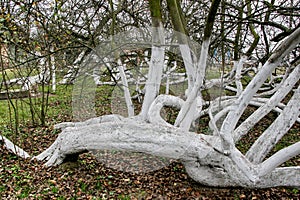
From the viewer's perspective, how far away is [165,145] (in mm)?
3465

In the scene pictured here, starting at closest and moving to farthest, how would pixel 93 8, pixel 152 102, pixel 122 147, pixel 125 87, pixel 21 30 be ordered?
pixel 122 147 < pixel 152 102 < pixel 21 30 < pixel 125 87 < pixel 93 8

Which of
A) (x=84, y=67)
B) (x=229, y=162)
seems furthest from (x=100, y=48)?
(x=229, y=162)

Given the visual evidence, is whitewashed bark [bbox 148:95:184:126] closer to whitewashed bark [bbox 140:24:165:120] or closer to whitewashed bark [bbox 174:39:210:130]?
whitewashed bark [bbox 140:24:165:120]

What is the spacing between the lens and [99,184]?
3.86 m

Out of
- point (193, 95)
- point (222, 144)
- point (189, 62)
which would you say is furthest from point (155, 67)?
point (222, 144)

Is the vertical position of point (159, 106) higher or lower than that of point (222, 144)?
higher

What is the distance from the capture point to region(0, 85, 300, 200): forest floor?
3582 millimetres

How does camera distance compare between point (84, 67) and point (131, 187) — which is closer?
point (131, 187)

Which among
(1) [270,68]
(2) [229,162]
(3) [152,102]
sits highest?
(1) [270,68]

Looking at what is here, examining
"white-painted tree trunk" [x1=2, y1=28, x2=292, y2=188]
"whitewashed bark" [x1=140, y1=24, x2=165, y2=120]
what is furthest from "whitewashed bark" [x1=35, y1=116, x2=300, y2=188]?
"whitewashed bark" [x1=140, y1=24, x2=165, y2=120]

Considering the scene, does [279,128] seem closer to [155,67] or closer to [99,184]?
[155,67]

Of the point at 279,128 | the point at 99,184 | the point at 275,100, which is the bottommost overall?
the point at 99,184

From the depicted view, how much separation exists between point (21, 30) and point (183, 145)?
402 centimetres

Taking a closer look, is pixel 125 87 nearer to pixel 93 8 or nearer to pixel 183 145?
pixel 93 8
